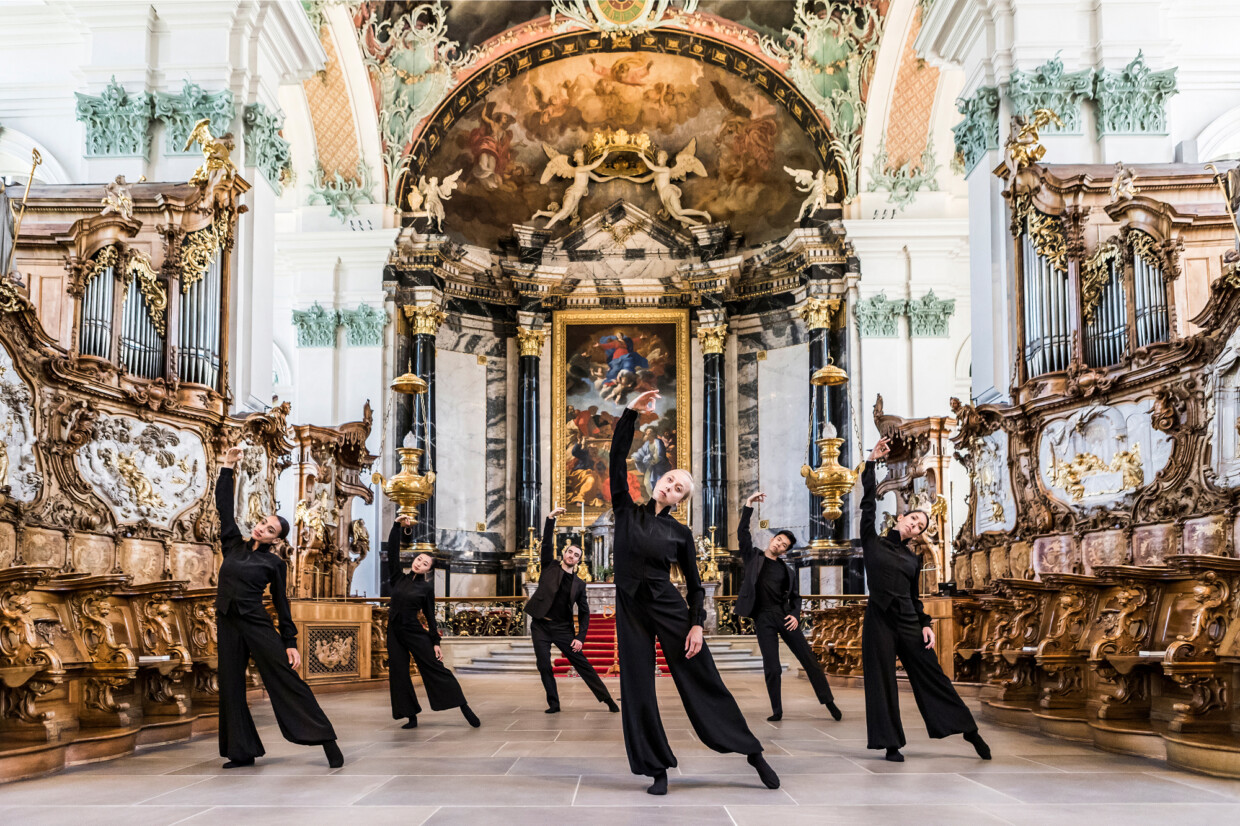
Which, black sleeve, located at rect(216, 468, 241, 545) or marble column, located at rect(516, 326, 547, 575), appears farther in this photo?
marble column, located at rect(516, 326, 547, 575)

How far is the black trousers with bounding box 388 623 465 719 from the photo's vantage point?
9.12m

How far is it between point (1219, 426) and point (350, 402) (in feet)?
50.2

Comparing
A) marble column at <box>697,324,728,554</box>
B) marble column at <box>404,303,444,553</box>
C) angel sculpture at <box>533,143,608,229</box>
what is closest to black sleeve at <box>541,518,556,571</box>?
marble column at <box>404,303,444,553</box>

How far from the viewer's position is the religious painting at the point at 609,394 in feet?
78.4

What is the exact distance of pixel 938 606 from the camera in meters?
12.0

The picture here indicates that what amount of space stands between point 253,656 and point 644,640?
7.98 feet

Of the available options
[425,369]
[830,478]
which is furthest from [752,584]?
[425,369]

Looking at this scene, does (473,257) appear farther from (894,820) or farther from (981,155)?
(894,820)

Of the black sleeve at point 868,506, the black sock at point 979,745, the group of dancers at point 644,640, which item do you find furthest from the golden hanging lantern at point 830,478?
the black sock at point 979,745

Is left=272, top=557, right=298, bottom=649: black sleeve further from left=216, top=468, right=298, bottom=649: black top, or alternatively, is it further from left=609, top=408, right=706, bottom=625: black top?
left=609, top=408, right=706, bottom=625: black top

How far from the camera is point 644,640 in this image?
634 cm

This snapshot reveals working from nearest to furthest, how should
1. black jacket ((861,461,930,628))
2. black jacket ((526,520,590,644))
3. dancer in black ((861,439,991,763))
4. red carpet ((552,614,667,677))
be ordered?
dancer in black ((861,439,991,763))
black jacket ((861,461,930,628))
black jacket ((526,520,590,644))
red carpet ((552,614,667,677))

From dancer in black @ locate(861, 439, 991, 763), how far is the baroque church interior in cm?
4

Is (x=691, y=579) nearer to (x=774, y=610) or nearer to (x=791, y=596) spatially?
(x=774, y=610)
